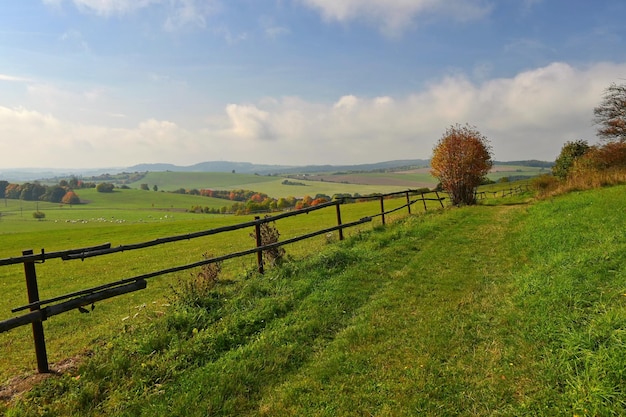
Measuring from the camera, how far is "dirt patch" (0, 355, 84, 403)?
14.6ft

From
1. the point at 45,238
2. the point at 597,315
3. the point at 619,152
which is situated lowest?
the point at 45,238

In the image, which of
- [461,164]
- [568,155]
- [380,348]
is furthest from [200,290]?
[568,155]

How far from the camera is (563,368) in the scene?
4.01 metres

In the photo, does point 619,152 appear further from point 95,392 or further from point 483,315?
point 95,392

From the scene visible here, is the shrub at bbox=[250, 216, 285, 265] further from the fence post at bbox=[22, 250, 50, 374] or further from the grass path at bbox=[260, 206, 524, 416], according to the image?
the fence post at bbox=[22, 250, 50, 374]

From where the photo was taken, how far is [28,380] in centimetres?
477

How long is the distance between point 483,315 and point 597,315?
1522mm

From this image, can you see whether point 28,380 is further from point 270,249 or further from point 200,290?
point 270,249

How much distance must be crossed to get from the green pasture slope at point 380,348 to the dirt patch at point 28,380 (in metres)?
0.19

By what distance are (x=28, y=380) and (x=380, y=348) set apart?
4791 millimetres

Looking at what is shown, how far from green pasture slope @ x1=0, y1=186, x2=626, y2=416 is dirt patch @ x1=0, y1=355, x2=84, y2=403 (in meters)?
0.19

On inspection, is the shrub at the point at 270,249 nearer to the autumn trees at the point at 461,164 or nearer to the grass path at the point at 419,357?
the grass path at the point at 419,357

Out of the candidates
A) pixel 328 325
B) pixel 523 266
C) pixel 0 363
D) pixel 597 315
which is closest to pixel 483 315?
pixel 597 315

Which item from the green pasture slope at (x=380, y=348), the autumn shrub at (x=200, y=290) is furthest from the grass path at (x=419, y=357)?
the autumn shrub at (x=200, y=290)
